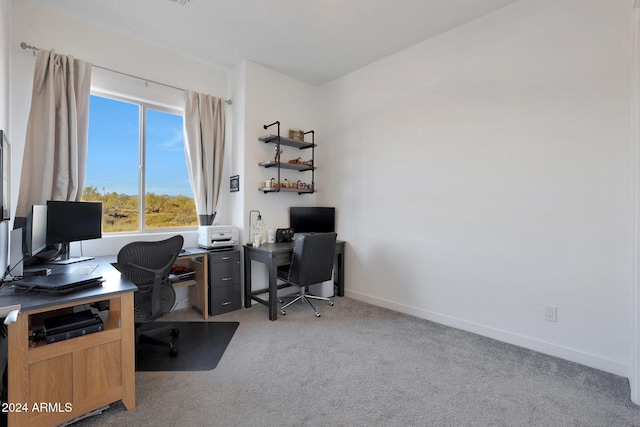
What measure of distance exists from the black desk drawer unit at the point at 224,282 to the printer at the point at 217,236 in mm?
117

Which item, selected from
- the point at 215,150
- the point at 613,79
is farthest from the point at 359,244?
the point at 613,79

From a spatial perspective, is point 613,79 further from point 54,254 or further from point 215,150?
point 54,254

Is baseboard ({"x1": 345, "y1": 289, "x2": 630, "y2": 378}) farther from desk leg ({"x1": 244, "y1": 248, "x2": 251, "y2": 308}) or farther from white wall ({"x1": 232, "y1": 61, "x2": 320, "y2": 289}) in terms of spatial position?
white wall ({"x1": 232, "y1": 61, "x2": 320, "y2": 289})

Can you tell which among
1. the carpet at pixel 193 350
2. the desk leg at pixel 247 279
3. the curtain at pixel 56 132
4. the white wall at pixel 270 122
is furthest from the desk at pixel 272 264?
the curtain at pixel 56 132

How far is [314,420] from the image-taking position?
1664mm

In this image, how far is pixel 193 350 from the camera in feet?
8.11

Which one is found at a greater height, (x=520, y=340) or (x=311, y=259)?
(x=311, y=259)

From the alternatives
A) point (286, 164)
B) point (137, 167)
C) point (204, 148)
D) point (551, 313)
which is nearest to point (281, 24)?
point (286, 164)

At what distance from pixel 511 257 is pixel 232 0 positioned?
3345 mm

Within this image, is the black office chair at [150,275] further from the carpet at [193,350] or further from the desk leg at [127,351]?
the desk leg at [127,351]

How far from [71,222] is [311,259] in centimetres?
216

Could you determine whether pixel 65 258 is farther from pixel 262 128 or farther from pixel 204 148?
pixel 262 128

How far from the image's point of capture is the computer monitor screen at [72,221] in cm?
220

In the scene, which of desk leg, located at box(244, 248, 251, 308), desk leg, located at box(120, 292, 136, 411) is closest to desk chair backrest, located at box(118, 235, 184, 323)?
desk leg, located at box(120, 292, 136, 411)
